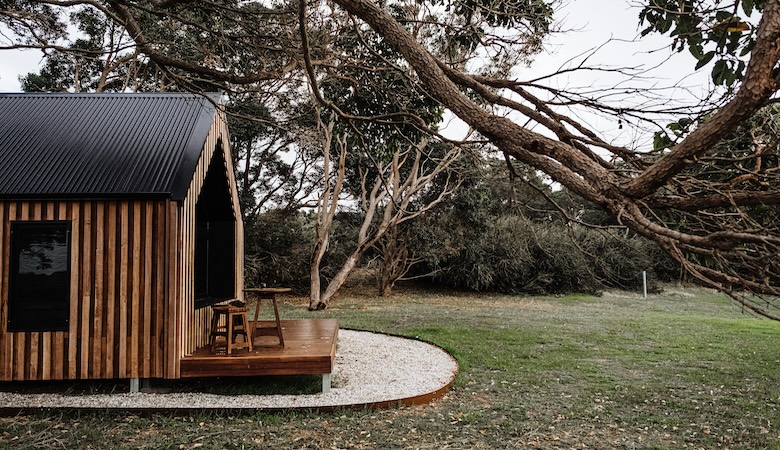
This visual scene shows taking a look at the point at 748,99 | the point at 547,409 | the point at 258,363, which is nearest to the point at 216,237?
the point at 258,363

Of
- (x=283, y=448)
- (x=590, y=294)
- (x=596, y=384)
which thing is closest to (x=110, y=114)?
(x=283, y=448)

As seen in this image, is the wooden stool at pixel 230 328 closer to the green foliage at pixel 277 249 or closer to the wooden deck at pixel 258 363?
the wooden deck at pixel 258 363

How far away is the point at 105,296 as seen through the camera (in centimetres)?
641

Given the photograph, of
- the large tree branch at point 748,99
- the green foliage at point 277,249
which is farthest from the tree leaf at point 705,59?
the green foliage at point 277,249

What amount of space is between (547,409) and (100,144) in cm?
632

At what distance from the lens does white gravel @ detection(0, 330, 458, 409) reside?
6.03m

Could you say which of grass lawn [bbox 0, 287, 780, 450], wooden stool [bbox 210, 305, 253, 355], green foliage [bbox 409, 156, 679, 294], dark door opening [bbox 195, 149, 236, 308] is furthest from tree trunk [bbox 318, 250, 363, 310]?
wooden stool [bbox 210, 305, 253, 355]

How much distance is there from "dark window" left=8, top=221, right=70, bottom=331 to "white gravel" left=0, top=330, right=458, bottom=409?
859mm

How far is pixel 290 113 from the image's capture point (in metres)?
17.3

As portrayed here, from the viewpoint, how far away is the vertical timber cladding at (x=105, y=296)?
6340 mm

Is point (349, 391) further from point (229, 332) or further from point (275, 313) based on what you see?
point (229, 332)

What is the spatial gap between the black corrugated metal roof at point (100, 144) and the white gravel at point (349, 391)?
7.30ft

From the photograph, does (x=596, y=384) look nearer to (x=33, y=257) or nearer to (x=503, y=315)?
(x=33, y=257)

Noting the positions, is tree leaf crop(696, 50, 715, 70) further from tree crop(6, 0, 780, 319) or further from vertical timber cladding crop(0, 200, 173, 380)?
vertical timber cladding crop(0, 200, 173, 380)
